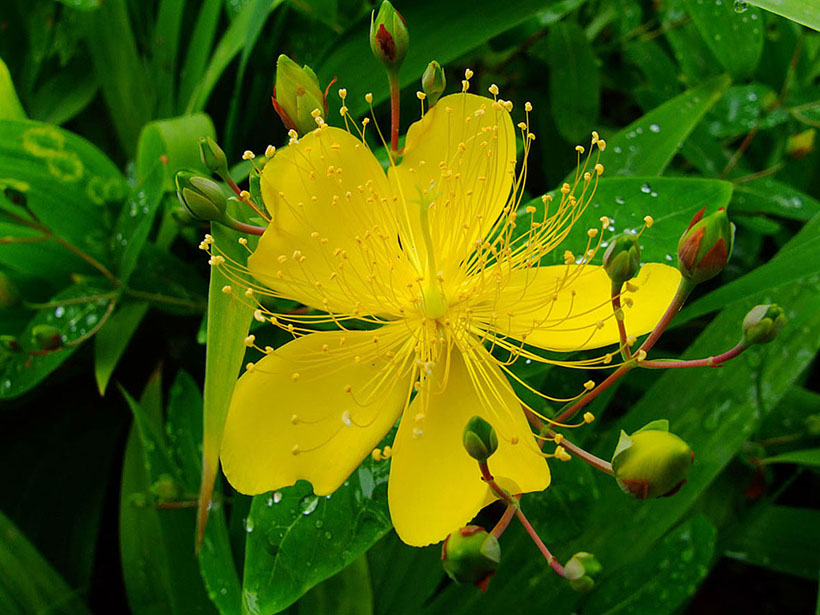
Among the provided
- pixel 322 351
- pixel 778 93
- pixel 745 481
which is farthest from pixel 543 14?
pixel 745 481

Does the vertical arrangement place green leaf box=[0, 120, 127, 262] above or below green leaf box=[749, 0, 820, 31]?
below

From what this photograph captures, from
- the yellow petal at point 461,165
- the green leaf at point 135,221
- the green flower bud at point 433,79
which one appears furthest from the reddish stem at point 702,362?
the green leaf at point 135,221

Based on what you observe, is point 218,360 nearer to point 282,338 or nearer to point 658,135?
point 282,338

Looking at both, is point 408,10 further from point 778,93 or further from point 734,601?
point 734,601

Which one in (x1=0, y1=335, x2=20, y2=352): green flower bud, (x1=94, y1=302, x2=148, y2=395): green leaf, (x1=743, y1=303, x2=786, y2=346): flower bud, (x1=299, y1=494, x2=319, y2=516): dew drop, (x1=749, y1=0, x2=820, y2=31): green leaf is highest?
(x1=749, y1=0, x2=820, y2=31): green leaf

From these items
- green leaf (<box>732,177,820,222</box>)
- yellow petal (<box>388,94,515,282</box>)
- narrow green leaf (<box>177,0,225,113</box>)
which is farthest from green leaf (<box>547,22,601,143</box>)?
narrow green leaf (<box>177,0,225,113</box>)

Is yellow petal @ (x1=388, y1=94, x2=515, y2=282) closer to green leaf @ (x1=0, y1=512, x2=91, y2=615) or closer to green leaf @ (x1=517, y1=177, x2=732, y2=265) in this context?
green leaf @ (x1=517, y1=177, x2=732, y2=265)

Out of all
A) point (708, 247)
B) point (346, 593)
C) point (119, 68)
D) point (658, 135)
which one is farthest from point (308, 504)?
point (119, 68)
